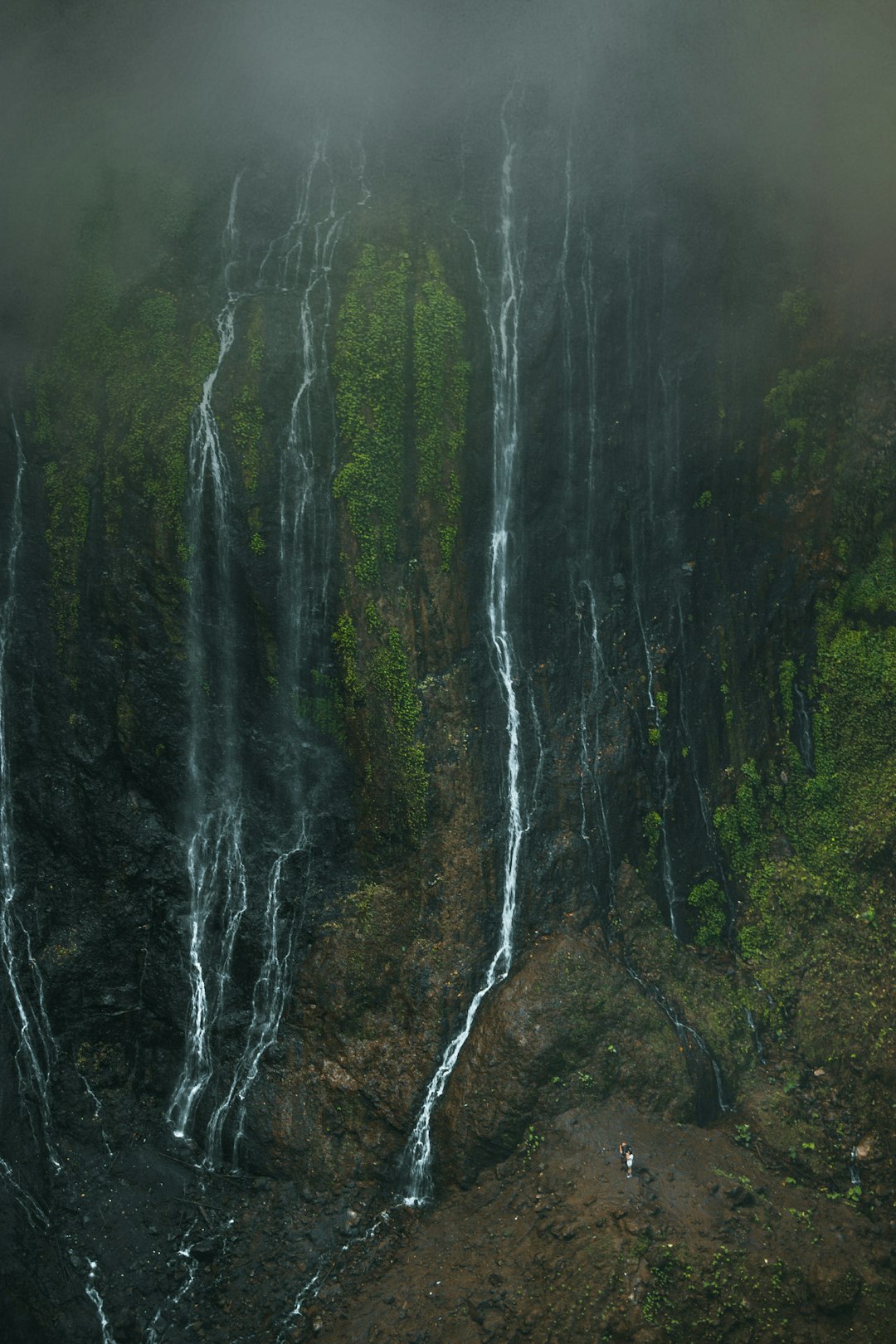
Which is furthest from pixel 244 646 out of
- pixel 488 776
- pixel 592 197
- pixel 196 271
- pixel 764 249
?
pixel 764 249

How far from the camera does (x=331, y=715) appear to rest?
532 inches

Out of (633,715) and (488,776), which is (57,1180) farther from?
(633,715)

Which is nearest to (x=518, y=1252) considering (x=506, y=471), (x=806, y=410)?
(x=506, y=471)

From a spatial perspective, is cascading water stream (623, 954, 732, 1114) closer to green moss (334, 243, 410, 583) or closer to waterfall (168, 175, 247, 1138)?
waterfall (168, 175, 247, 1138)

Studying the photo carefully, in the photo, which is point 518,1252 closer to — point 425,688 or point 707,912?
point 707,912

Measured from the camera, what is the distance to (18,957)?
1320cm

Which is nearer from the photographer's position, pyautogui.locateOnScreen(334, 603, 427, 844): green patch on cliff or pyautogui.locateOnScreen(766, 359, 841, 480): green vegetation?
pyautogui.locateOnScreen(334, 603, 427, 844): green patch on cliff

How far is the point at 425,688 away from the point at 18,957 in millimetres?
6872

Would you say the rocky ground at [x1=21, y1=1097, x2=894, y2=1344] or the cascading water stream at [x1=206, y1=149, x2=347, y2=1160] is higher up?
the cascading water stream at [x1=206, y1=149, x2=347, y2=1160]

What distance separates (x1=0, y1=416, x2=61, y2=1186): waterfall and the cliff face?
59 millimetres

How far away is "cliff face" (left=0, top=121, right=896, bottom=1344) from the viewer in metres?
12.9

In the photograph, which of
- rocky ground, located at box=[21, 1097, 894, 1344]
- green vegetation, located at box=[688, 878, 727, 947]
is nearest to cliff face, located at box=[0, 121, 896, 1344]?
green vegetation, located at box=[688, 878, 727, 947]

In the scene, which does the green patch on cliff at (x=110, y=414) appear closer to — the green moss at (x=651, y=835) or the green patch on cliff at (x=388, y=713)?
the green patch on cliff at (x=388, y=713)

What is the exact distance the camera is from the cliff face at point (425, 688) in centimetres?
1286
